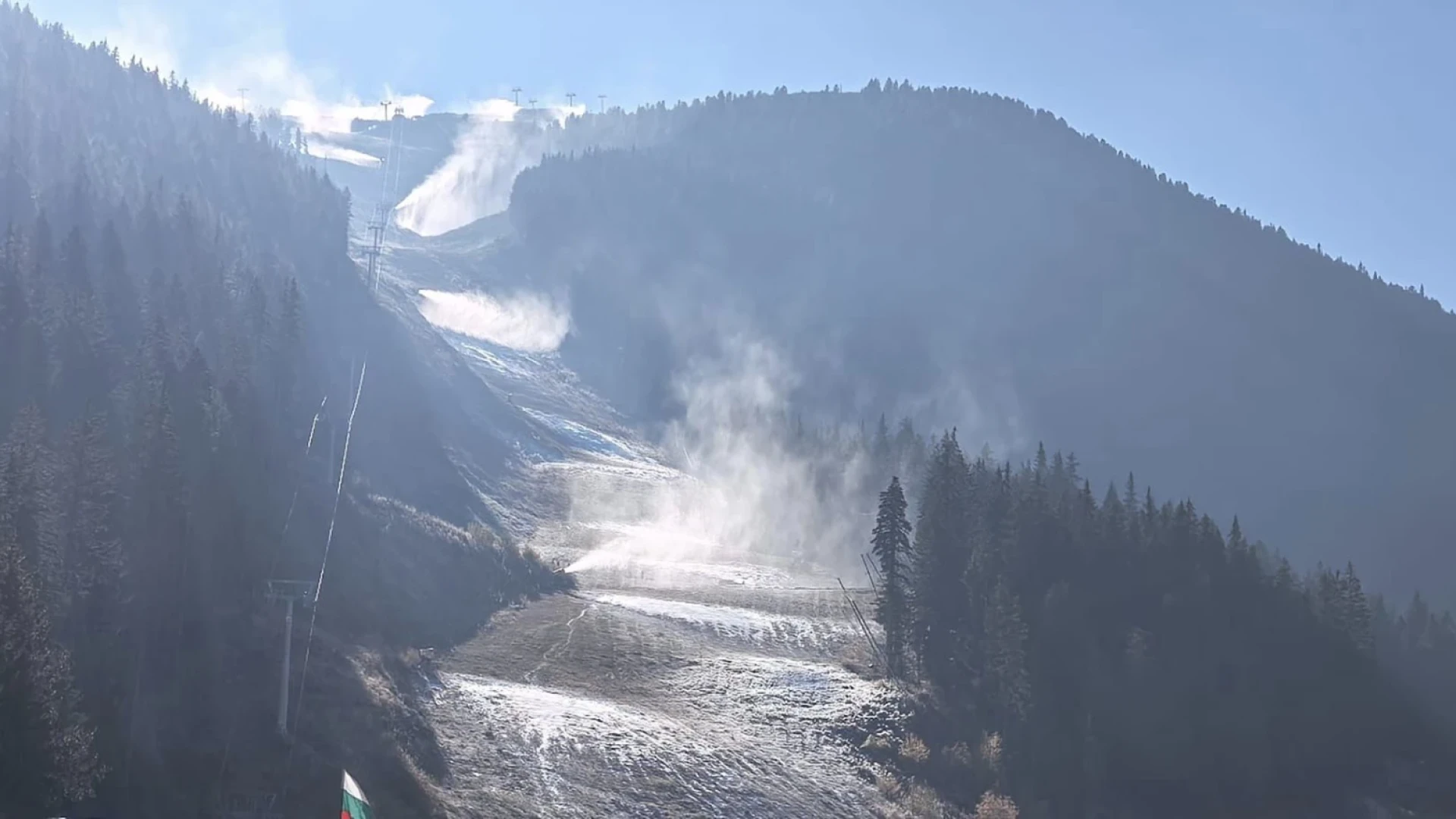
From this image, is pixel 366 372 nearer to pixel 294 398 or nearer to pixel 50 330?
pixel 294 398

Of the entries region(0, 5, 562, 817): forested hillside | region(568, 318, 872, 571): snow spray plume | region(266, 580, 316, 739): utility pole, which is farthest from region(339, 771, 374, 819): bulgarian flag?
region(568, 318, 872, 571): snow spray plume

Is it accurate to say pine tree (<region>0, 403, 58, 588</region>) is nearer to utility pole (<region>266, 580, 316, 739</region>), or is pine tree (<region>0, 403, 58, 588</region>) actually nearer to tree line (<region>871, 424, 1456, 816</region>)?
utility pole (<region>266, 580, 316, 739</region>)

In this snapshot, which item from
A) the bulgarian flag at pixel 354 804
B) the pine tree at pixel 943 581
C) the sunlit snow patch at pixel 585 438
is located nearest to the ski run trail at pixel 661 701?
the pine tree at pixel 943 581

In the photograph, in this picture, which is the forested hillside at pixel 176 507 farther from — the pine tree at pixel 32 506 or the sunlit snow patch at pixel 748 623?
the sunlit snow patch at pixel 748 623

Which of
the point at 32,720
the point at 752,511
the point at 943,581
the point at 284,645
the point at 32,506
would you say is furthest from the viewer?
the point at 752,511

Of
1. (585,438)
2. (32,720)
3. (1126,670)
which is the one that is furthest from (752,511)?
(32,720)

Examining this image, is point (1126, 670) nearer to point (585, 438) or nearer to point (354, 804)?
point (354, 804)
